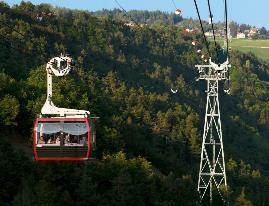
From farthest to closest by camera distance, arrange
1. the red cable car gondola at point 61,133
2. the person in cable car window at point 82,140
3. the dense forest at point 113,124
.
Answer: the dense forest at point 113,124, the person in cable car window at point 82,140, the red cable car gondola at point 61,133

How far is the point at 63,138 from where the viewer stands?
27469 mm

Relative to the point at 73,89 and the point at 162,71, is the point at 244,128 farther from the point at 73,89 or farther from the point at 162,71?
the point at 73,89

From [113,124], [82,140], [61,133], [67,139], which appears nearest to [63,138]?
[67,139]

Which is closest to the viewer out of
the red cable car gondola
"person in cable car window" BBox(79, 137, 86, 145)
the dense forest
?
the red cable car gondola

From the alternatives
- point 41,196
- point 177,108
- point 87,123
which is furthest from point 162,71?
point 87,123

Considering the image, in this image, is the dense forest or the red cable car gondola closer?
the red cable car gondola

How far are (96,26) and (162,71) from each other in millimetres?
22267

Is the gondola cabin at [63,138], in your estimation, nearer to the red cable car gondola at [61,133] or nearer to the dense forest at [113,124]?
the red cable car gondola at [61,133]

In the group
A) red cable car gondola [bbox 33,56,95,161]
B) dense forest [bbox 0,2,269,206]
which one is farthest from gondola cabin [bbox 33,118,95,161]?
dense forest [bbox 0,2,269,206]

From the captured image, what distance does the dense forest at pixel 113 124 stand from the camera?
1848 inches

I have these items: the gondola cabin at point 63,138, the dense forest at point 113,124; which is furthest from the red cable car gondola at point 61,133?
the dense forest at point 113,124

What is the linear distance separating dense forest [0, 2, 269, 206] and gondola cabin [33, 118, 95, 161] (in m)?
5.69

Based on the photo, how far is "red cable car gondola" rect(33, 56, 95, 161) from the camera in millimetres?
27016

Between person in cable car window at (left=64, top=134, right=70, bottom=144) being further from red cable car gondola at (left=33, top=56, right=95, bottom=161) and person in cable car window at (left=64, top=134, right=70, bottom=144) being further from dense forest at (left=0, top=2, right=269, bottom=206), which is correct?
dense forest at (left=0, top=2, right=269, bottom=206)
